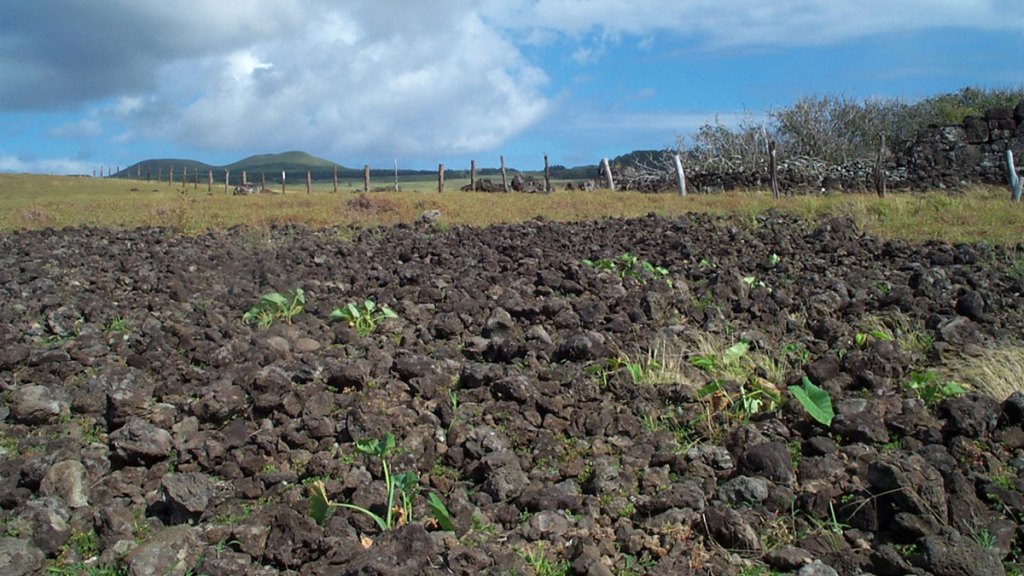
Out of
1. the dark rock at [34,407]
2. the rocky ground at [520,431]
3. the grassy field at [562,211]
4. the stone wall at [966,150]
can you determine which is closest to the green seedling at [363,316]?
the rocky ground at [520,431]

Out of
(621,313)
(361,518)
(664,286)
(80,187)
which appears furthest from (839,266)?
(80,187)

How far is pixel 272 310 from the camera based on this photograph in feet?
23.4

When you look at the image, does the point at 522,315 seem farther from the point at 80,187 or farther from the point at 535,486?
the point at 80,187

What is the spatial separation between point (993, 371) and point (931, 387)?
516 mm

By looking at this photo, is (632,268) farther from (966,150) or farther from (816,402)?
(966,150)

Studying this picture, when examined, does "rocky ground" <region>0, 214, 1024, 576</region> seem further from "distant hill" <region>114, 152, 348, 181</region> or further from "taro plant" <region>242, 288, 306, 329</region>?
"distant hill" <region>114, 152, 348, 181</region>

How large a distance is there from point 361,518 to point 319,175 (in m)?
131

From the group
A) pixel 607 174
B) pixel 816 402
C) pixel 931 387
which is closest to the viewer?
pixel 816 402

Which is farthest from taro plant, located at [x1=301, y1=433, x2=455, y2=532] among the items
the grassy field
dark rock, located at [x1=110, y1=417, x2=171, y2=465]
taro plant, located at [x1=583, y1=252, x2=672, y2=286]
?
the grassy field

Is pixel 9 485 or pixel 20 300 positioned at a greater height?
pixel 20 300

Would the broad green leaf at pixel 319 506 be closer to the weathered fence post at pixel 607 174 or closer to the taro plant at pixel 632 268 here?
the taro plant at pixel 632 268

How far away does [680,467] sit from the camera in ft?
12.7

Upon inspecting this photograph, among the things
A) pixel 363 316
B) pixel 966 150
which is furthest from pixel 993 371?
pixel 966 150

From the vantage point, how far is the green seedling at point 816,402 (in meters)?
4.12
